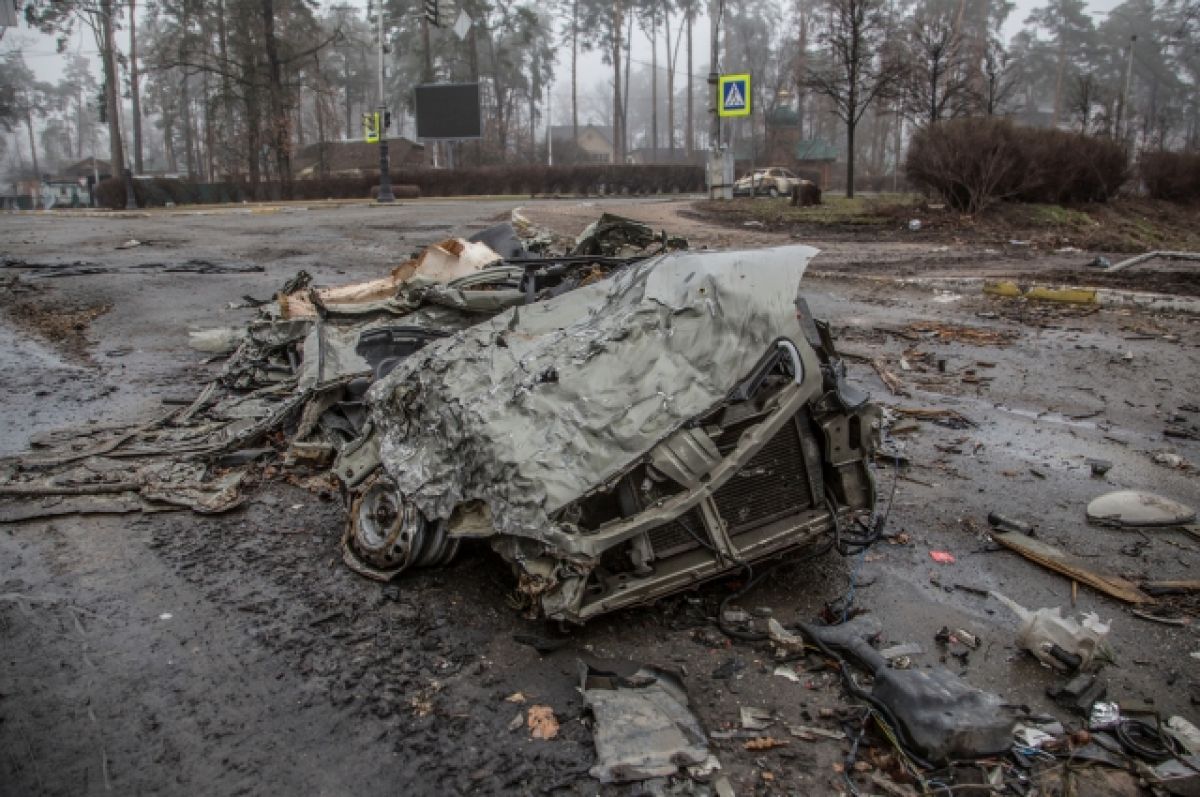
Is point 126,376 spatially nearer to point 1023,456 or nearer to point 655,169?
point 1023,456

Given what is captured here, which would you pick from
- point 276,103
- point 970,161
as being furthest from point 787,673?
point 276,103

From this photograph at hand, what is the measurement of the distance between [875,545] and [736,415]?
4.97 ft

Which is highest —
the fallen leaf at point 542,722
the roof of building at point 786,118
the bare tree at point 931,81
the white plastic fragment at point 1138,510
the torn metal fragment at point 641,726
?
the roof of building at point 786,118

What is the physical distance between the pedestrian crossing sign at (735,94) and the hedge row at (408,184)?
14.3 meters

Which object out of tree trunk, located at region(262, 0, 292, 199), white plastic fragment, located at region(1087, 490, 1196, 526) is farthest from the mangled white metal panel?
tree trunk, located at region(262, 0, 292, 199)

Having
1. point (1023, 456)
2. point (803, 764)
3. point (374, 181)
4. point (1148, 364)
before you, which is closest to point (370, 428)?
point (803, 764)

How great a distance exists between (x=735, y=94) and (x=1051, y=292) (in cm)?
1285

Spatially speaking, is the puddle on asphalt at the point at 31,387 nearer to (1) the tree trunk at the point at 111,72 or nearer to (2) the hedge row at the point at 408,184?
(2) the hedge row at the point at 408,184

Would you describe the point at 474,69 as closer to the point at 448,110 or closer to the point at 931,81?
the point at 448,110

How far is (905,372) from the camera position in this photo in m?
7.93

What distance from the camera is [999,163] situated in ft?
59.3

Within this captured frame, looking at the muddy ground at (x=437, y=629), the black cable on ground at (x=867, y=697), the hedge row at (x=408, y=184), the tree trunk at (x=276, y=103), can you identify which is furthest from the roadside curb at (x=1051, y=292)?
the tree trunk at (x=276, y=103)

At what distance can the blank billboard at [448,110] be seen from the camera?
109 ft

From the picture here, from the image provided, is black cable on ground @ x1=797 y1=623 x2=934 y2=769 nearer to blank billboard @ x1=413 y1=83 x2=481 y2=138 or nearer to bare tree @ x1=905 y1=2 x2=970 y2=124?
bare tree @ x1=905 y1=2 x2=970 y2=124
